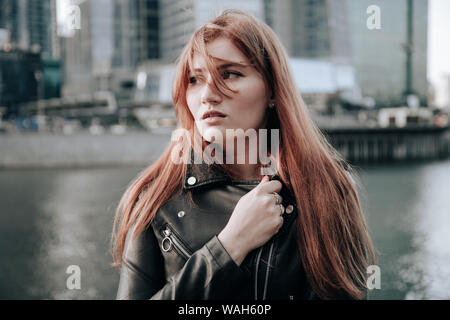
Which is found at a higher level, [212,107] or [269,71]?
[269,71]

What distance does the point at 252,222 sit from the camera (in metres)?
1.73

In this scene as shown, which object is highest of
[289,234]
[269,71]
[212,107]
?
[269,71]

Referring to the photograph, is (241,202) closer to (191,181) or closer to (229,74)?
(191,181)

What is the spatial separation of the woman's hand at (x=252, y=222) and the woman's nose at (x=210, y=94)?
0.43m

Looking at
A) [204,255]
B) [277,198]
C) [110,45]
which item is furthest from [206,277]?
[110,45]

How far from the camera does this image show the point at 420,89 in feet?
246

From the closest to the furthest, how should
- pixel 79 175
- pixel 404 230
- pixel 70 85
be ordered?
pixel 404 230 < pixel 79 175 < pixel 70 85

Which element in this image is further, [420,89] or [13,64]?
[420,89]

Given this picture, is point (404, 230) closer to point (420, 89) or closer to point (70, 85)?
point (420, 89)

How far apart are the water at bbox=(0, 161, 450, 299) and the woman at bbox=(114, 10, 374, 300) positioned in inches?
31.3

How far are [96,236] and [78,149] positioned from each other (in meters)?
33.2

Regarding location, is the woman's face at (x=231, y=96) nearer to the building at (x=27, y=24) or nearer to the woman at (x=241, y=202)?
the woman at (x=241, y=202)

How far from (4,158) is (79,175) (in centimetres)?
1037
